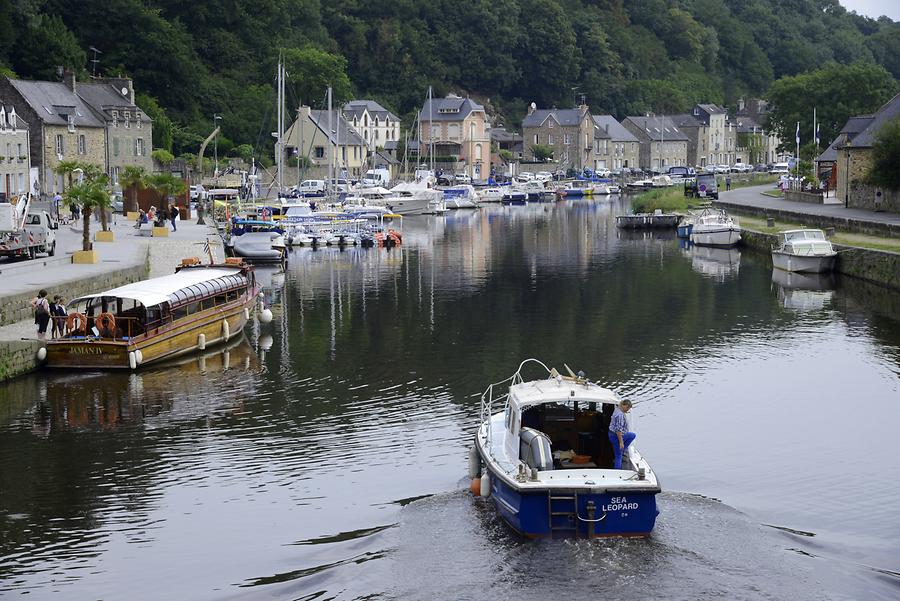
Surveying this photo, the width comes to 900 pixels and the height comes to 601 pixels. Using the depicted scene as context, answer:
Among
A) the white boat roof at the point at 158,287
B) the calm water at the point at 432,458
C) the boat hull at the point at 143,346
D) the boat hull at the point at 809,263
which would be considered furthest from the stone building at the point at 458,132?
the boat hull at the point at 143,346

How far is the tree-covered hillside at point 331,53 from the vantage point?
105438 mm

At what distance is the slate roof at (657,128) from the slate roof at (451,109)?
114 ft

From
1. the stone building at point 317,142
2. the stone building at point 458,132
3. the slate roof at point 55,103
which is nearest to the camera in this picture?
the slate roof at point 55,103

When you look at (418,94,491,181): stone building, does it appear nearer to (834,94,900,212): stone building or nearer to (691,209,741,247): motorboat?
(834,94,900,212): stone building

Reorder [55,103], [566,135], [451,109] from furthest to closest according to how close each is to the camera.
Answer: [566,135] < [451,109] < [55,103]

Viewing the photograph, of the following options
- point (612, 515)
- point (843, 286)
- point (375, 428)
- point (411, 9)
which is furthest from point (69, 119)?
point (411, 9)

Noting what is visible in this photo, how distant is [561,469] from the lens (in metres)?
20.0

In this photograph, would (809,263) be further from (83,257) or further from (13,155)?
(13,155)

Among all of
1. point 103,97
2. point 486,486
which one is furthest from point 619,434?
point 103,97

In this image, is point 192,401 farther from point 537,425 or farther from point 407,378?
point 537,425

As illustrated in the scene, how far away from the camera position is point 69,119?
75.9m

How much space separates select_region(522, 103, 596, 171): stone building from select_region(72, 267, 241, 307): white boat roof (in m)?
117

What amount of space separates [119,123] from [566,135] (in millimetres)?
80226

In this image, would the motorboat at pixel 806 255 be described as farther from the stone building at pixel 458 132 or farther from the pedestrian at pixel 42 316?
the stone building at pixel 458 132
